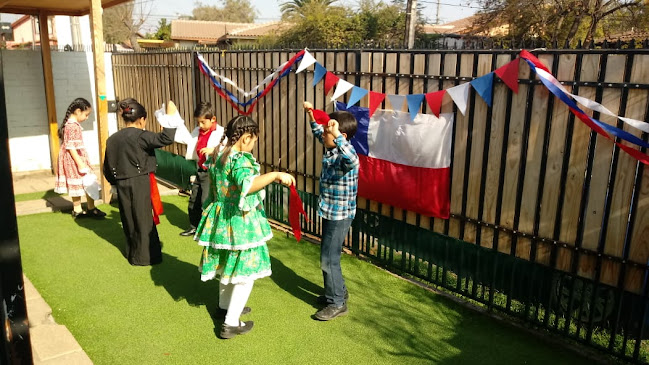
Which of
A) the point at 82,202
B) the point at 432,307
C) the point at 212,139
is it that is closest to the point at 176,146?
the point at 82,202

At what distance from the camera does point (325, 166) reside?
4102 mm

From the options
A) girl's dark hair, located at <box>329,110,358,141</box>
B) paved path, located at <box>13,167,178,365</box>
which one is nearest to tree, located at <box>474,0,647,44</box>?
girl's dark hair, located at <box>329,110,358,141</box>

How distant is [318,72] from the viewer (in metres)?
5.71

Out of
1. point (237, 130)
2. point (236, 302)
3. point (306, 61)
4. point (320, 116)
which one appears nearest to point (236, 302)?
point (236, 302)

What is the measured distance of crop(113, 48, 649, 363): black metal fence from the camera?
350 cm

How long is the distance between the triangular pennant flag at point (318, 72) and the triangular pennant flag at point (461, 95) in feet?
5.89

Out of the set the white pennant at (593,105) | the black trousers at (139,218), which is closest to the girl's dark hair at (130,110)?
the black trousers at (139,218)

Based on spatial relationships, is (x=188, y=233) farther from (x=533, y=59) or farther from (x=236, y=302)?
(x=533, y=59)

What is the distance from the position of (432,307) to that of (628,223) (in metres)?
1.75

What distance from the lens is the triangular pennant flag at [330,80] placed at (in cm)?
546

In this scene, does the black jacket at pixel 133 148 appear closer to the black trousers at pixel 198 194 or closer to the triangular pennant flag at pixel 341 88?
the black trousers at pixel 198 194

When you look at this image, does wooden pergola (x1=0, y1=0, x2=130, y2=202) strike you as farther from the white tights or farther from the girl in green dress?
the white tights

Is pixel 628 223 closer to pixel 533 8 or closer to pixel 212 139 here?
pixel 212 139

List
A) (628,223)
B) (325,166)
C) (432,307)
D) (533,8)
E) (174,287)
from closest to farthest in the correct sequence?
(628,223)
(325,166)
(432,307)
(174,287)
(533,8)
